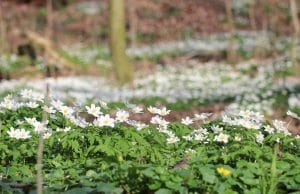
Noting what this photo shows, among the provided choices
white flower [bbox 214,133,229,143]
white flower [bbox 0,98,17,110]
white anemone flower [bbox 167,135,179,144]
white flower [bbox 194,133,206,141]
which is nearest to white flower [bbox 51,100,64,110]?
white flower [bbox 0,98,17,110]

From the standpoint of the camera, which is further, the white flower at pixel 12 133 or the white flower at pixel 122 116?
the white flower at pixel 122 116

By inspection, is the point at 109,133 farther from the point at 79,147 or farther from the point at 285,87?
the point at 285,87

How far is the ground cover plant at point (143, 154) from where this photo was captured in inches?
131

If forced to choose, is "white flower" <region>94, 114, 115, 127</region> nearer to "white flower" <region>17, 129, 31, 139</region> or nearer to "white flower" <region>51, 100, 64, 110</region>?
"white flower" <region>17, 129, 31, 139</region>

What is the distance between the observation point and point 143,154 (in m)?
3.81

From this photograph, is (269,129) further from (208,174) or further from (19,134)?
(19,134)

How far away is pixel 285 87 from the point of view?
11203 millimetres

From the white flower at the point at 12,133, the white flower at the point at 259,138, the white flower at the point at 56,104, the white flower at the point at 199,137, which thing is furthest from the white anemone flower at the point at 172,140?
the white flower at the point at 12,133

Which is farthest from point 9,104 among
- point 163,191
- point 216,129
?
point 163,191

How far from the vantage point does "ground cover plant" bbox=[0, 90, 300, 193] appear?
334 cm

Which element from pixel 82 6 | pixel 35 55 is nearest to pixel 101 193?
pixel 35 55

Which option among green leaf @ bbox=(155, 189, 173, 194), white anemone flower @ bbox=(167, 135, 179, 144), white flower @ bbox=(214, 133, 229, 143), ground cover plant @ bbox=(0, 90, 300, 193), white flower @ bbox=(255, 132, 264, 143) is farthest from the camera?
white anemone flower @ bbox=(167, 135, 179, 144)

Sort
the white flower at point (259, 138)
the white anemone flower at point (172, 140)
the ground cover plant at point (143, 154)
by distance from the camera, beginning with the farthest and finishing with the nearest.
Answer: the white anemone flower at point (172, 140) < the white flower at point (259, 138) < the ground cover plant at point (143, 154)

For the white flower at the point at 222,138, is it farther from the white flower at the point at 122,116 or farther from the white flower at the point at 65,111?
the white flower at the point at 65,111
